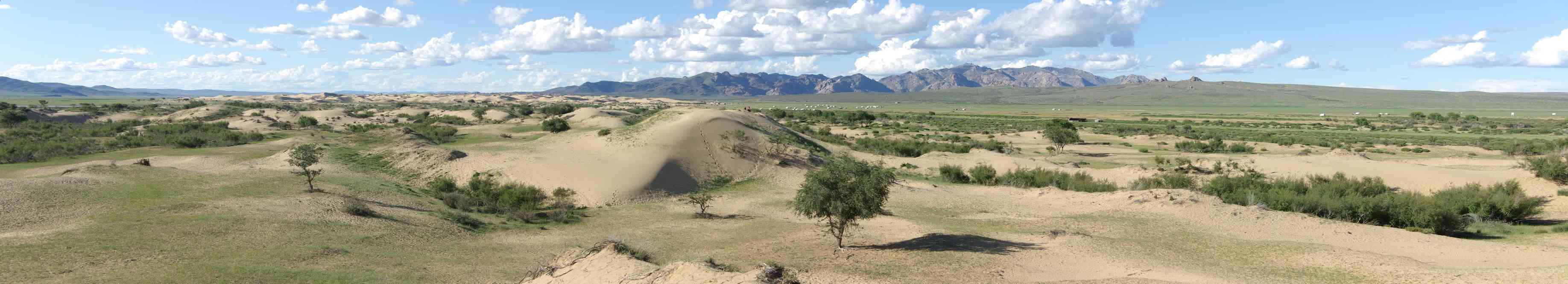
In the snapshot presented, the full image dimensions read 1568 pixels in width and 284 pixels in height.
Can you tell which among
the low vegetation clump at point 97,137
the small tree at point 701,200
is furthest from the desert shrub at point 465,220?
the low vegetation clump at point 97,137

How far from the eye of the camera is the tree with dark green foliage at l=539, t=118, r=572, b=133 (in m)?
49.2

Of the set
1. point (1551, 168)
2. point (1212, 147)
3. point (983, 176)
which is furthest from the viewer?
point (1212, 147)

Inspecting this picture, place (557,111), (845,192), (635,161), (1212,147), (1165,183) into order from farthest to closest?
1. (557,111)
2. (1212,147)
3. (635,161)
4. (1165,183)
5. (845,192)

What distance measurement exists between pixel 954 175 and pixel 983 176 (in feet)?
4.79

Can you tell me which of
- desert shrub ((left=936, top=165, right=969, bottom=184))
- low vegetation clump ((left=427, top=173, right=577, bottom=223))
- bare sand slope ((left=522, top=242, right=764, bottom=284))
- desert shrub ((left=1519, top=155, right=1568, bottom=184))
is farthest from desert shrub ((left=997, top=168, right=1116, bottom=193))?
bare sand slope ((left=522, top=242, right=764, bottom=284))

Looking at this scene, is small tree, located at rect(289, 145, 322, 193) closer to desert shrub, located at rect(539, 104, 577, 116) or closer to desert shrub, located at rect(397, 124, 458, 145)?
desert shrub, located at rect(397, 124, 458, 145)

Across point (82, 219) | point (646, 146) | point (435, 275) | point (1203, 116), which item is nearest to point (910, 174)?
point (646, 146)

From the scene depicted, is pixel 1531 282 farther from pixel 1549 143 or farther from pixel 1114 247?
pixel 1549 143

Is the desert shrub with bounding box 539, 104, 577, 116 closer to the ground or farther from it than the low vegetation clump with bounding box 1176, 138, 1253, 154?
farther from it

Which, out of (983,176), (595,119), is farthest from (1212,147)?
(595,119)

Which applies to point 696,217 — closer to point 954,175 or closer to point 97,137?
point 954,175

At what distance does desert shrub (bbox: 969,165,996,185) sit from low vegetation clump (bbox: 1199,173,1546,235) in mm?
7914

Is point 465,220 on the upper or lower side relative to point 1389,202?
lower

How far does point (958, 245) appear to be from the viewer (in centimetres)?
1758
